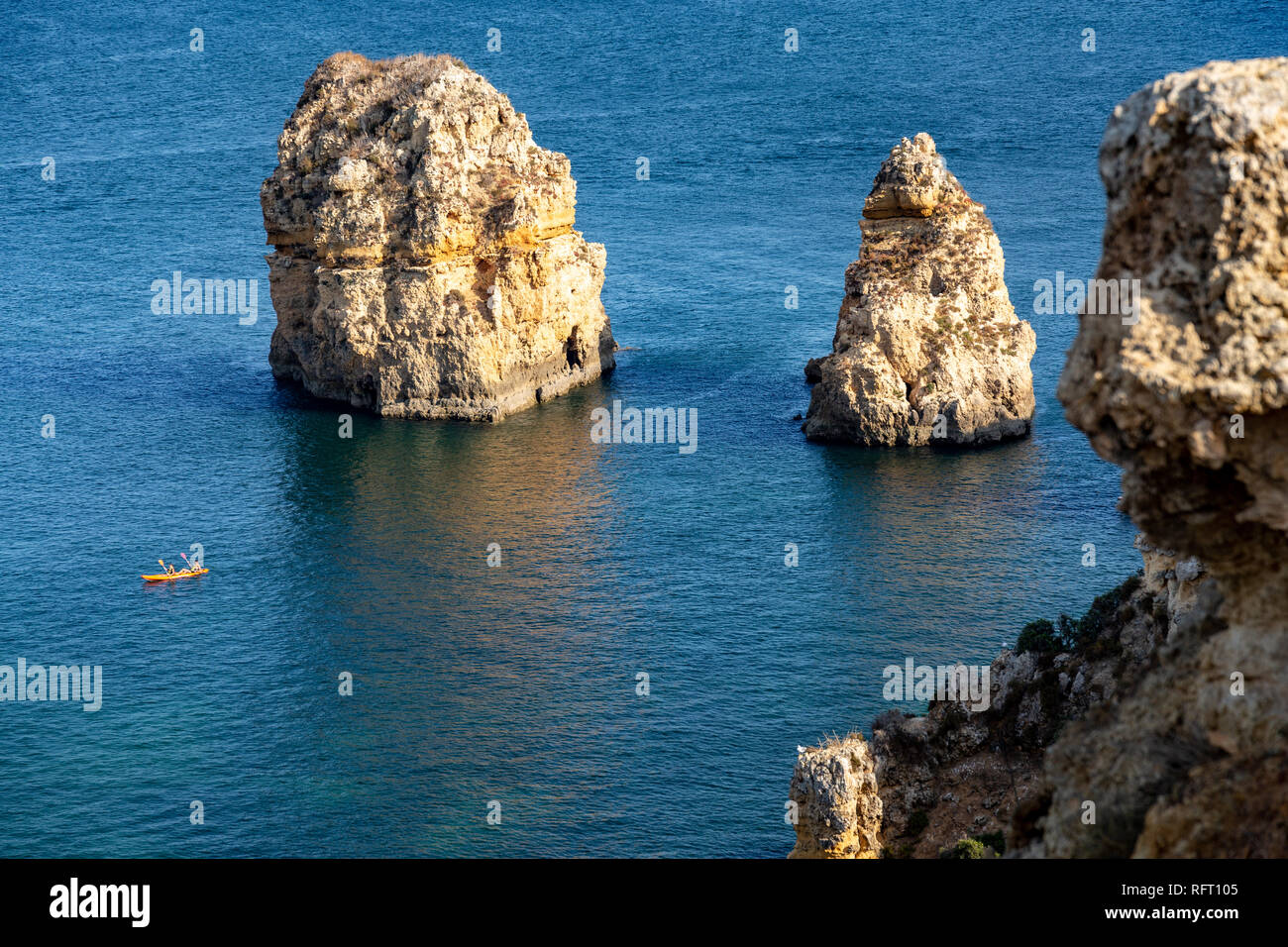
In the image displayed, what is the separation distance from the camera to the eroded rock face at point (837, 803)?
144ft

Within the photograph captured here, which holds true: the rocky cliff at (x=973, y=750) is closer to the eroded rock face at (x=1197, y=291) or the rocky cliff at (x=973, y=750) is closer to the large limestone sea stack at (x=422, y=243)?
the eroded rock face at (x=1197, y=291)

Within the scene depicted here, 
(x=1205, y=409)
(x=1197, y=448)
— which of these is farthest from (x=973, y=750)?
(x=1205, y=409)

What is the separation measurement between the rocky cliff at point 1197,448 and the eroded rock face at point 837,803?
59.2 ft

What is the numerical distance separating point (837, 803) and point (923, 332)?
65.1 m

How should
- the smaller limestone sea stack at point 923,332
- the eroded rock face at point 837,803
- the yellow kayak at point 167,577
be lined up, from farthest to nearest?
1. the smaller limestone sea stack at point 923,332
2. the yellow kayak at point 167,577
3. the eroded rock face at point 837,803

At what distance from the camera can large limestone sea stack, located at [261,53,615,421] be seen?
11325cm

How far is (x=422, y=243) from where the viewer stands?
11231 centimetres

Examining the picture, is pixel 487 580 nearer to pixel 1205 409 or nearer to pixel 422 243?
pixel 422 243

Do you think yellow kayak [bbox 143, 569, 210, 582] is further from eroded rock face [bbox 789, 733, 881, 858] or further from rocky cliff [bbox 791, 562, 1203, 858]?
eroded rock face [bbox 789, 733, 881, 858]

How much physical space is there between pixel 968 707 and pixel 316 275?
260 ft

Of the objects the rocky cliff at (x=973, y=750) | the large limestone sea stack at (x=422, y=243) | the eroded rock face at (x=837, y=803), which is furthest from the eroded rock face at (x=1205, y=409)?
the large limestone sea stack at (x=422, y=243)

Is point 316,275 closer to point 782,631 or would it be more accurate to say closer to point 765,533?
point 765,533

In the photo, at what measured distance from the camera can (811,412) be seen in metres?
110
